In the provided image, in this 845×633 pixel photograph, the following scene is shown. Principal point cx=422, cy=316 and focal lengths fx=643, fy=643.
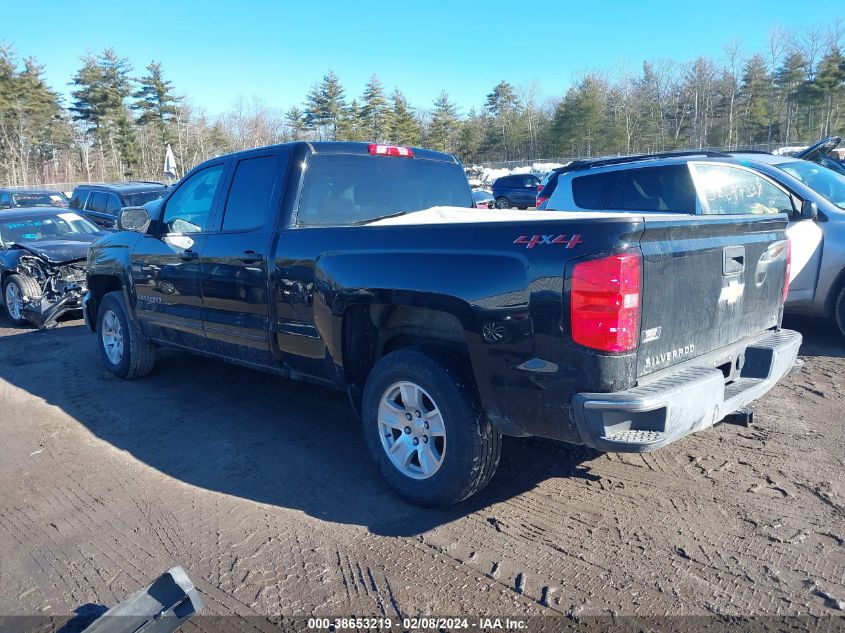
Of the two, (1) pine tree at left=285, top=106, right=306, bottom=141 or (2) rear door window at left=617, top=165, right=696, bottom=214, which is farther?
(1) pine tree at left=285, top=106, right=306, bottom=141

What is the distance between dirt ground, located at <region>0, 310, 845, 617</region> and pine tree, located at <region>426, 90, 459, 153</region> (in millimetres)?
58123

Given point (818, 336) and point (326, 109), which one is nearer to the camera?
point (818, 336)

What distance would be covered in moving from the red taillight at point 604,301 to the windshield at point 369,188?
7.14 feet

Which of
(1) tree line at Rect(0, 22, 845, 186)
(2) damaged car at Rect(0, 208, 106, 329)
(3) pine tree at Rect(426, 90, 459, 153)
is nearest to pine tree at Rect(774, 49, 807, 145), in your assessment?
(1) tree line at Rect(0, 22, 845, 186)

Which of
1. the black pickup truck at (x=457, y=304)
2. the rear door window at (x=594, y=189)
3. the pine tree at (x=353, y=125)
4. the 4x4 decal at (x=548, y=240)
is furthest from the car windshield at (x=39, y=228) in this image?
the pine tree at (x=353, y=125)

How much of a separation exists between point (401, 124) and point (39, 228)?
48.4 meters

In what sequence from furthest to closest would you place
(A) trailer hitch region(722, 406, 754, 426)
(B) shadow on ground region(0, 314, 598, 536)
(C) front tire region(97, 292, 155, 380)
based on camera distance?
1. (C) front tire region(97, 292, 155, 380)
2. (B) shadow on ground region(0, 314, 598, 536)
3. (A) trailer hitch region(722, 406, 754, 426)

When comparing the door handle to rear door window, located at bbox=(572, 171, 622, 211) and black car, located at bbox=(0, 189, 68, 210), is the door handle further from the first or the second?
black car, located at bbox=(0, 189, 68, 210)

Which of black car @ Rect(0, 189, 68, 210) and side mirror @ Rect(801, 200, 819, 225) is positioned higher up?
black car @ Rect(0, 189, 68, 210)

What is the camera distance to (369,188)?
15.5ft

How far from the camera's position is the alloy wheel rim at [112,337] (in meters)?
6.36

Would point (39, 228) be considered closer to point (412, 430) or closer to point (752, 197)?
point (412, 430)

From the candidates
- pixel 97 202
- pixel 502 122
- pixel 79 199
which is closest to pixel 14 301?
pixel 97 202

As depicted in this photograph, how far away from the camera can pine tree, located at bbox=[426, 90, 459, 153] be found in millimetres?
60719
